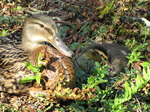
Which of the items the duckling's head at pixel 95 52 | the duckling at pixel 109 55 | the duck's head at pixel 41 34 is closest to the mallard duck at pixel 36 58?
the duck's head at pixel 41 34

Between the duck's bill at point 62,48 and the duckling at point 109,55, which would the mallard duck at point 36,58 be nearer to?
the duck's bill at point 62,48

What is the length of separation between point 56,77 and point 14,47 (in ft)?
3.14

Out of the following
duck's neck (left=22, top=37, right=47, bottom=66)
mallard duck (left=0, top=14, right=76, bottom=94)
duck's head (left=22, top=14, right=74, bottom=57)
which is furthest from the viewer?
duck's neck (left=22, top=37, right=47, bottom=66)

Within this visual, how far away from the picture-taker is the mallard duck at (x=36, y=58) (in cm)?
303

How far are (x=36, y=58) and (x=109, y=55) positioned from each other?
5.60 feet

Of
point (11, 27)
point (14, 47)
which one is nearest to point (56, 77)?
point (14, 47)

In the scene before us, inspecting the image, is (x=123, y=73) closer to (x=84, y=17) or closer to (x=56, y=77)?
(x=56, y=77)

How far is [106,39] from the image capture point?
4926mm

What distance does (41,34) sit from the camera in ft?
11.1

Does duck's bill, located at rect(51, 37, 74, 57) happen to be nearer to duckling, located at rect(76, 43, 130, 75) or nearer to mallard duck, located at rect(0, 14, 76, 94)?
mallard duck, located at rect(0, 14, 76, 94)

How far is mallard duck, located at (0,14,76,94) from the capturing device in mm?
3027

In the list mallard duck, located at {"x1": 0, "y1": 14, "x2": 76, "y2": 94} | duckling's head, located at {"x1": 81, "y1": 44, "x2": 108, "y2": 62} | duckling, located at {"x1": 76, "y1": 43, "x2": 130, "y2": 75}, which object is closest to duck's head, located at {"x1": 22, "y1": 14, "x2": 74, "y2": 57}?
mallard duck, located at {"x1": 0, "y1": 14, "x2": 76, "y2": 94}

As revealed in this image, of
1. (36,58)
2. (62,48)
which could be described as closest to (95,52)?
(62,48)

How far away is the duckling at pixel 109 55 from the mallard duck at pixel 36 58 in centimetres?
86
